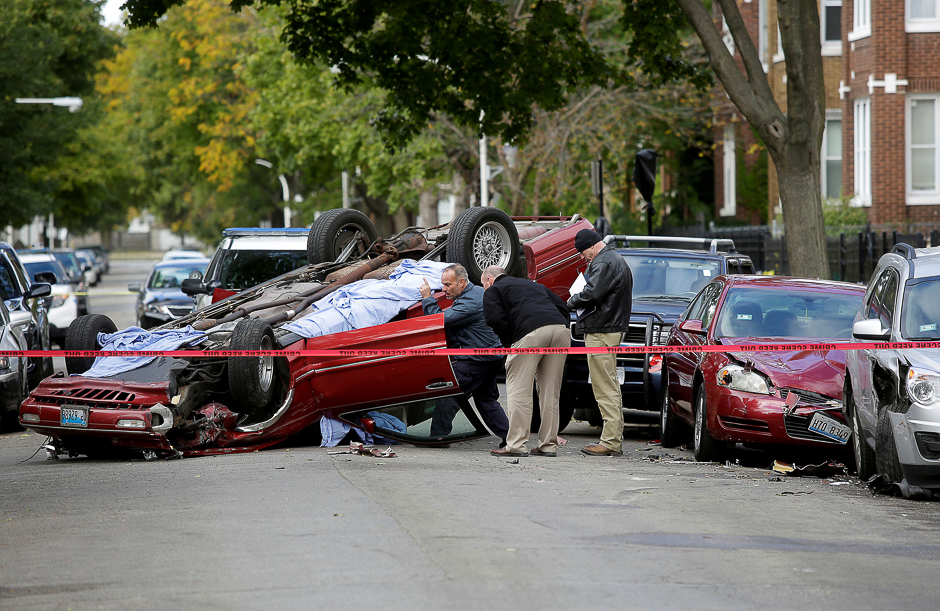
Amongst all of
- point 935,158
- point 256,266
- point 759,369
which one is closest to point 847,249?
point 935,158

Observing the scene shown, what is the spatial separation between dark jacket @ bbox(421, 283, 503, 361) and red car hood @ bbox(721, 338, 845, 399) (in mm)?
2135

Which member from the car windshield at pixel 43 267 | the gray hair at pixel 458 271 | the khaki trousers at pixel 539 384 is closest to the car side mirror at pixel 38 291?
the gray hair at pixel 458 271

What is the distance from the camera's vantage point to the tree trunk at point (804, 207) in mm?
15438

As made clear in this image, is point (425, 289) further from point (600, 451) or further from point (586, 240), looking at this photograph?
point (600, 451)

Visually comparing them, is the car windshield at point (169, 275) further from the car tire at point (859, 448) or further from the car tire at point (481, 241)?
the car tire at point (859, 448)

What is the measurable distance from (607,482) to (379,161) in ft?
93.9

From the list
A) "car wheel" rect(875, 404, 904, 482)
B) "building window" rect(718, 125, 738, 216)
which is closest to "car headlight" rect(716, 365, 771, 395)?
"car wheel" rect(875, 404, 904, 482)

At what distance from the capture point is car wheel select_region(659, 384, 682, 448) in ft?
37.6

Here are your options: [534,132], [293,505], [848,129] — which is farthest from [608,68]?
[293,505]

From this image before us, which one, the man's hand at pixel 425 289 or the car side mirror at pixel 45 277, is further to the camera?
the car side mirror at pixel 45 277

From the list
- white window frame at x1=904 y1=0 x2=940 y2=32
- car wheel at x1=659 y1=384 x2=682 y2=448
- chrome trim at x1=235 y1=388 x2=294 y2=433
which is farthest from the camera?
white window frame at x1=904 y1=0 x2=940 y2=32

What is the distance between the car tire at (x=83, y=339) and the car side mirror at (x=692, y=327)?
5.30 metres

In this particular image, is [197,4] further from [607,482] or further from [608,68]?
[607,482]

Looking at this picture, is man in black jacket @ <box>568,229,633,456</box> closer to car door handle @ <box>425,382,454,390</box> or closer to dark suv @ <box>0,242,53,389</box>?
car door handle @ <box>425,382,454,390</box>
